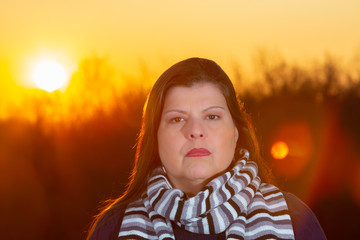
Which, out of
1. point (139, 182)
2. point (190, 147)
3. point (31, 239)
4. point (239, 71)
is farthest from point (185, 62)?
point (239, 71)

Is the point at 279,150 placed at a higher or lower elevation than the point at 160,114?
lower

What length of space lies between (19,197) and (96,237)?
12.4 m

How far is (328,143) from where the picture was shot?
484 inches

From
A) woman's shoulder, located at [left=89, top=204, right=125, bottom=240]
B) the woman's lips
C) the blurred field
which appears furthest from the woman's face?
the blurred field

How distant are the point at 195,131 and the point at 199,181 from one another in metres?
0.33

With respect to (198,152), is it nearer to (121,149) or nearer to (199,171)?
(199,171)

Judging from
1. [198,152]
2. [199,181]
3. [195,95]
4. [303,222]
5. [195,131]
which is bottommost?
[303,222]

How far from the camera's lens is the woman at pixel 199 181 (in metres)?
2.52

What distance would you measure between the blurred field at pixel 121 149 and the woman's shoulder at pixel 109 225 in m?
8.02

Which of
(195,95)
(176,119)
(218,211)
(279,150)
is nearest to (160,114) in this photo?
(176,119)

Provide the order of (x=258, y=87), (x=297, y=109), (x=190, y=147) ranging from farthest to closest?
1. (x=258, y=87)
2. (x=297, y=109)
3. (x=190, y=147)

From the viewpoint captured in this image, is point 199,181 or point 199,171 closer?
point 199,171

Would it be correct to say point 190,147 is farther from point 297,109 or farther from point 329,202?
point 297,109

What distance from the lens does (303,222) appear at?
2529 millimetres
